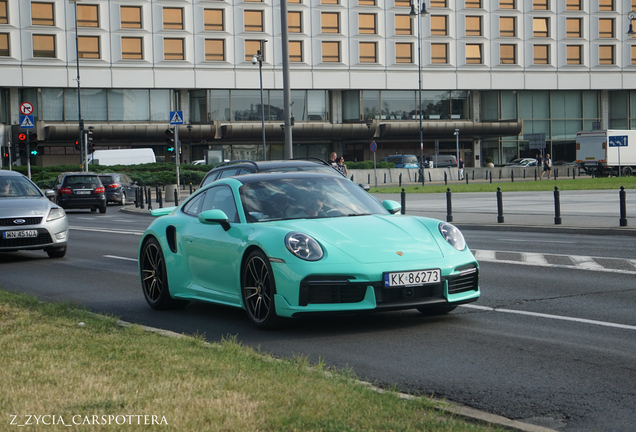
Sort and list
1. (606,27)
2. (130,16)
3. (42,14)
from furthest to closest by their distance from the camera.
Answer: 1. (606,27)
2. (130,16)
3. (42,14)

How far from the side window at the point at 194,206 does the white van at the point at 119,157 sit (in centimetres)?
5080

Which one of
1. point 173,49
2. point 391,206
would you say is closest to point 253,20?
point 173,49

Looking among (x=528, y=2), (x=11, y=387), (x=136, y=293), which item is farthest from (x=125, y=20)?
(x=11, y=387)

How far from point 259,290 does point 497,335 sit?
2068 millimetres

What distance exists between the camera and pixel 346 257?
281 inches

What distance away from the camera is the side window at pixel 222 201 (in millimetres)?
8297

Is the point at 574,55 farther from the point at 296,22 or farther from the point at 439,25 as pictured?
the point at 296,22

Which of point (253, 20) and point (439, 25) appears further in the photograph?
point (439, 25)

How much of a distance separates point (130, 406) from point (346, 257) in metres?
2.96

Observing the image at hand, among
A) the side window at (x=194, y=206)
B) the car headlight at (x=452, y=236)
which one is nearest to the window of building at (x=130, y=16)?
the side window at (x=194, y=206)

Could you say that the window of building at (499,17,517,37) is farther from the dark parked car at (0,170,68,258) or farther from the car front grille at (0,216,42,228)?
the car front grille at (0,216,42,228)

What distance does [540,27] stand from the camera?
2997 inches

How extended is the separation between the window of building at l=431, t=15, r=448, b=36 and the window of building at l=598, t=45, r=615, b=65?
14.7 m

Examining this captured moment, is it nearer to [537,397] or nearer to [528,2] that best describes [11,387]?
[537,397]
